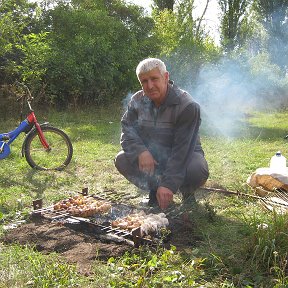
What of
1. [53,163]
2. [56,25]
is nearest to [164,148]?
[53,163]

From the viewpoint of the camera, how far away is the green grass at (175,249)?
265 centimetres

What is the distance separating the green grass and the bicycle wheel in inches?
6.1

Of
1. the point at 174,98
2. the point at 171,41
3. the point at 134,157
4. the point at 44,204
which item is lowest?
the point at 44,204

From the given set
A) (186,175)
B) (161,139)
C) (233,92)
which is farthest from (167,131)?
(233,92)

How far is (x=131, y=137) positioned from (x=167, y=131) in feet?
1.23

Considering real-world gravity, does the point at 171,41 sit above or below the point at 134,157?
above

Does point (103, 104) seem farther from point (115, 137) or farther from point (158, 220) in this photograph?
point (158, 220)

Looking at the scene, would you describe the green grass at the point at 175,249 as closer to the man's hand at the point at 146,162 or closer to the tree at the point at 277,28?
the man's hand at the point at 146,162

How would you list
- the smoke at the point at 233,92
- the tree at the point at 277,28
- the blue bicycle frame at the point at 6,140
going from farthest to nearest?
the tree at the point at 277,28, the smoke at the point at 233,92, the blue bicycle frame at the point at 6,140

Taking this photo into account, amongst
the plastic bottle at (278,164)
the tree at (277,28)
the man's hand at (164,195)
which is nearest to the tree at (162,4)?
the tree at (277,28)

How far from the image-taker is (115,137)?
9297 millimetres

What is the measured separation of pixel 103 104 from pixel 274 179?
9.29 metres

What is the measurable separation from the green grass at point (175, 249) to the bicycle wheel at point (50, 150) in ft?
0.51

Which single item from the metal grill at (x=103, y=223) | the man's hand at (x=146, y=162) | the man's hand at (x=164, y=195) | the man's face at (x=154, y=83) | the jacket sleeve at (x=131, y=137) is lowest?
the metal grill at (x=103, y=223)
